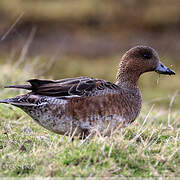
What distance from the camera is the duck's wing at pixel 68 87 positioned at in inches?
180

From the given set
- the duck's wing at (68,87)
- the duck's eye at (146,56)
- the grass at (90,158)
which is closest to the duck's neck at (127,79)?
the duck's eye at (146,56)

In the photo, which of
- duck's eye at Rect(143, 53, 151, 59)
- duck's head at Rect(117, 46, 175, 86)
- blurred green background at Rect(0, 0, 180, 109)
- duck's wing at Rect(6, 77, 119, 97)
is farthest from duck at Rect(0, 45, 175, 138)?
blurred green background at Rect(0, 0, 180, 109)

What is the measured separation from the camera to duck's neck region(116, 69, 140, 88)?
201 inches

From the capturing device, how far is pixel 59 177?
3.69 meters

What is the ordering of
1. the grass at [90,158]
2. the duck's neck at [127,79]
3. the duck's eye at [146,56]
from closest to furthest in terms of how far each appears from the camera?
the grass at [90,158] → the duck's neck at [127,79] → the duck's eye at [146,56]

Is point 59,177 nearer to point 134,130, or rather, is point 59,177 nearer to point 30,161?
point 30,161

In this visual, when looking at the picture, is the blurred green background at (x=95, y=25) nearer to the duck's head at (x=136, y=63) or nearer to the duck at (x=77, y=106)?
the duck's head at (x=136, y=63)

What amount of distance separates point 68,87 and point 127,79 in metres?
0.85

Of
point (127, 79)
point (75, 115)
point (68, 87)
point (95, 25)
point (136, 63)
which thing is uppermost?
point (95, 25)

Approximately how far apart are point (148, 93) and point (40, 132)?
825cm

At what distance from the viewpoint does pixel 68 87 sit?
4.60 m

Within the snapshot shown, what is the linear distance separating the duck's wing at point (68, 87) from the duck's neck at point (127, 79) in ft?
1.26

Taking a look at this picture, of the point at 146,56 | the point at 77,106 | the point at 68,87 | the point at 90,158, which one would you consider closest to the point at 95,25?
the point at 146,56

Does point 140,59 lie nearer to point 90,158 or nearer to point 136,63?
point 136,63
